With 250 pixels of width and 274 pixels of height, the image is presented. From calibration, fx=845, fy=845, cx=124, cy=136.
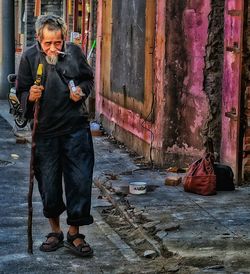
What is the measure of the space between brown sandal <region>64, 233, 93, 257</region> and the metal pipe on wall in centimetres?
1724

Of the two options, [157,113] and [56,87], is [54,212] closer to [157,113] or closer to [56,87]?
[56,87]

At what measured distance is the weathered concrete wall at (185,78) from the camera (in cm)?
1128

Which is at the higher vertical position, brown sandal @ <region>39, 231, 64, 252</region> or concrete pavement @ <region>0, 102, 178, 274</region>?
brown sandal @ <region>39, 231, 64, 252</region>

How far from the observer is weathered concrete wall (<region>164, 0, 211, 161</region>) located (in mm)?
11281

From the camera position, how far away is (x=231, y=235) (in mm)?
7738

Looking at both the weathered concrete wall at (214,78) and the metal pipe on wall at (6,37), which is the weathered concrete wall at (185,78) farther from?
the metal pipe on wall at (6,37)

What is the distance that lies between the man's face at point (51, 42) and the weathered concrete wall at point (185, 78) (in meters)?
4.40

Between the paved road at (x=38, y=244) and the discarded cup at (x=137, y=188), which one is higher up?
the discarded cup at (x=137, y=188)

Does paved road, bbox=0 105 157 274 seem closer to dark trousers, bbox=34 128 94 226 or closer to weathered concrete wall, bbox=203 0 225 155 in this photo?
dark trousers, bbox=34 128 94 226

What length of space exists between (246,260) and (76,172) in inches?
63.5

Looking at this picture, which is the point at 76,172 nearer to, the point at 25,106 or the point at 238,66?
Answer: the point at 25,106

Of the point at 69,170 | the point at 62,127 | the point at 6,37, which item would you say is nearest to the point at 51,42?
the point at 62,127

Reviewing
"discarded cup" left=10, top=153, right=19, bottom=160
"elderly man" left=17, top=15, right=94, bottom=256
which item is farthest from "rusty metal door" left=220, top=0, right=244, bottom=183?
"discarded cup" left=10, top=153, right=19, bottom=160

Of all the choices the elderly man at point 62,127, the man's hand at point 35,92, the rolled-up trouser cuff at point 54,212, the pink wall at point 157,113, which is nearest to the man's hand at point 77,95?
the elderly man at point 62,127
